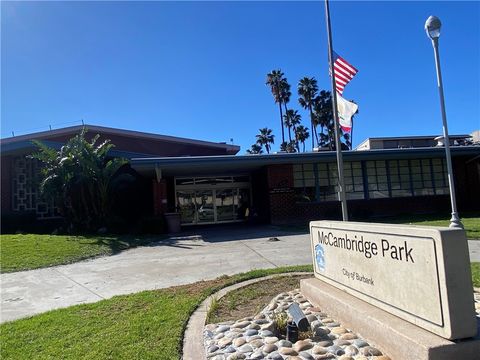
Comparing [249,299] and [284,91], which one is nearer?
[249,299]

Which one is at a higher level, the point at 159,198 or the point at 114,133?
the point at 114,133

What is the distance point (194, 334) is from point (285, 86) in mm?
51131

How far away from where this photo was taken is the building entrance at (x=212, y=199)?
24.9 metres

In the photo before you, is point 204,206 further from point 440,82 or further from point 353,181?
point 440,82

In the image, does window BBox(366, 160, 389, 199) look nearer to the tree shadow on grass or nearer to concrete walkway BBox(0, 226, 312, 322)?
concrete walkway BBox(0, 226, 312, 322)

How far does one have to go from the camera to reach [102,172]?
1933 cm

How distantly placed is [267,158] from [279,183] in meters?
1.61

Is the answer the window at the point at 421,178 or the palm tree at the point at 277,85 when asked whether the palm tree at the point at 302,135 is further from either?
the window at the point at 421,178

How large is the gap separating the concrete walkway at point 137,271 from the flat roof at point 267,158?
18.9 feet

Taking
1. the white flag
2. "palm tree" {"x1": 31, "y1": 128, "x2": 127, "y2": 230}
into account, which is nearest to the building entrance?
"palm tree" {"x1": 31, "y1": 128, "x2": 127, "y2": 230}

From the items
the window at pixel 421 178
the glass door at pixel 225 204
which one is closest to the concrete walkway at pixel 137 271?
the glass door at pixel 225 204

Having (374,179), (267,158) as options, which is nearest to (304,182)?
(267,158)

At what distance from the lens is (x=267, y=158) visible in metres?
20.0

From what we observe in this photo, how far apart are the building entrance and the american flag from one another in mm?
14058
